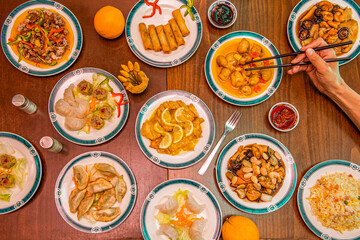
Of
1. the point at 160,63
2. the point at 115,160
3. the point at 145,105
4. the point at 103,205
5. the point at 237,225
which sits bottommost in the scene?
the point at 237,225

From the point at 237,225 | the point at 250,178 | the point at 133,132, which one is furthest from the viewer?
the point at 133,132

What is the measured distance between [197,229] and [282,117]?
3.96 feet

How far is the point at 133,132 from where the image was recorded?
223 cm

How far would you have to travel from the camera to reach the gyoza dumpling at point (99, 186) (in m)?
2.08

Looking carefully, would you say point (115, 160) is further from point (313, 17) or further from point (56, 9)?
point (313, 17)

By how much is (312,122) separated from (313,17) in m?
0.97

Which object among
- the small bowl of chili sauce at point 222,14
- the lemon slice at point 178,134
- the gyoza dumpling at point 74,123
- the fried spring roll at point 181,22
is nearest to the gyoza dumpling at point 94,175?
the gyoza dumpling at point 74,123

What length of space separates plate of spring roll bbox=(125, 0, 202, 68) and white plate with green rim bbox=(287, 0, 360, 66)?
0.85 metres

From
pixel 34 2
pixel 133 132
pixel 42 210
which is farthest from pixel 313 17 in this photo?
pixel 42 210

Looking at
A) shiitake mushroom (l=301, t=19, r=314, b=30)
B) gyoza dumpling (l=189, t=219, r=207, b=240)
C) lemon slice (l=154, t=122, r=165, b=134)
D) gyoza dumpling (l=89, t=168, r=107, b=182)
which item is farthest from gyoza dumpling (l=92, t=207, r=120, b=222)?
shiitake mushroom (l=301, t=19, r=314, b=30)

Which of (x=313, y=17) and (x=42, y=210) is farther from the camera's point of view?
(x=313, y=17)

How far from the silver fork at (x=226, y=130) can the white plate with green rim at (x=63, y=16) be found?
4.88 feet

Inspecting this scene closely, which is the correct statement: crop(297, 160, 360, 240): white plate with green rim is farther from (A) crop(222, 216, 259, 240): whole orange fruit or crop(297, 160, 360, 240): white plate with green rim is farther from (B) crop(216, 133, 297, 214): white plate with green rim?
(A) crop(222, 216, 259, 240): whole orange fruit

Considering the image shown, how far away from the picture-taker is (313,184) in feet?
7.16
